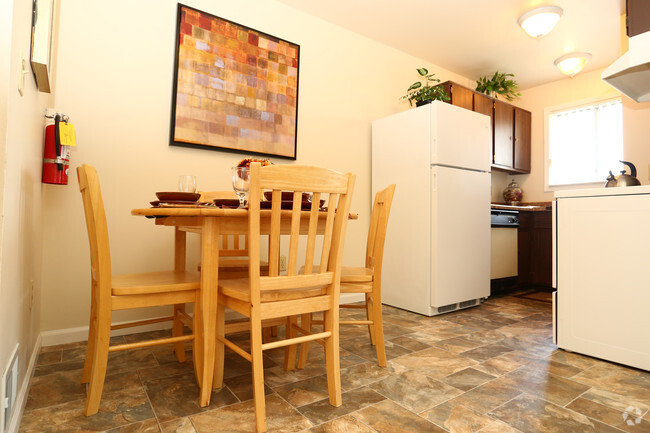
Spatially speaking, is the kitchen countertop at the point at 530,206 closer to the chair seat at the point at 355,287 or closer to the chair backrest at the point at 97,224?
the chair seat at the point at 355,287

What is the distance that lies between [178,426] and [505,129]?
460cm

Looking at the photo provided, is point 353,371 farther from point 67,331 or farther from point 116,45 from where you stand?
point 116,45

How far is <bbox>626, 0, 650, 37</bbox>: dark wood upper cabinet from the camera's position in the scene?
2811 mm

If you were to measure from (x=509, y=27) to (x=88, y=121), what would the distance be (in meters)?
3.61

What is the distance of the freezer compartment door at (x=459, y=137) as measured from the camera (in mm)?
3023

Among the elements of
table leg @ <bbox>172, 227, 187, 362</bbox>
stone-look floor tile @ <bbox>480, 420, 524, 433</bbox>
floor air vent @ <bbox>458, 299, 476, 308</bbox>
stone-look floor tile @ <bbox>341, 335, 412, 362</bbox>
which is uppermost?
table leg @ <bbox>172, 227, 187, 362</bbox>

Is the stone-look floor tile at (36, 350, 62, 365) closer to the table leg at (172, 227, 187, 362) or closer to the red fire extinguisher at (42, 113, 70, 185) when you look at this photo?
the table leg at (172, 227, 187, 362)

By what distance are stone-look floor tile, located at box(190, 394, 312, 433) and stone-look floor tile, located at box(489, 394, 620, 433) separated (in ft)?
2.49

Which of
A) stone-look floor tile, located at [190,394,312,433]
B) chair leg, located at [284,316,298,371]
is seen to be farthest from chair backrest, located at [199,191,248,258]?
stone-look floor tile, located at [190,394,312,433]

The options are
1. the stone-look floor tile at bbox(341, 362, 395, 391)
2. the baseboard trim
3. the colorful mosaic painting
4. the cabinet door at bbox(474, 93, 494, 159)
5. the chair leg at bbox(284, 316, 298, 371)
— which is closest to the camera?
the baseboard trim

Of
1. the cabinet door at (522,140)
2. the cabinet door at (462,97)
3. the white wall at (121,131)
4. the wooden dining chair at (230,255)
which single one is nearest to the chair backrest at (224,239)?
the wooden dining chair at (230,255)

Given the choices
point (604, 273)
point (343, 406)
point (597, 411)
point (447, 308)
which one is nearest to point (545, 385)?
point (597, 411)

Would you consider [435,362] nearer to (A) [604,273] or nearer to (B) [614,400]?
(B) [614,400]

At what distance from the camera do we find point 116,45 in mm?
2406
